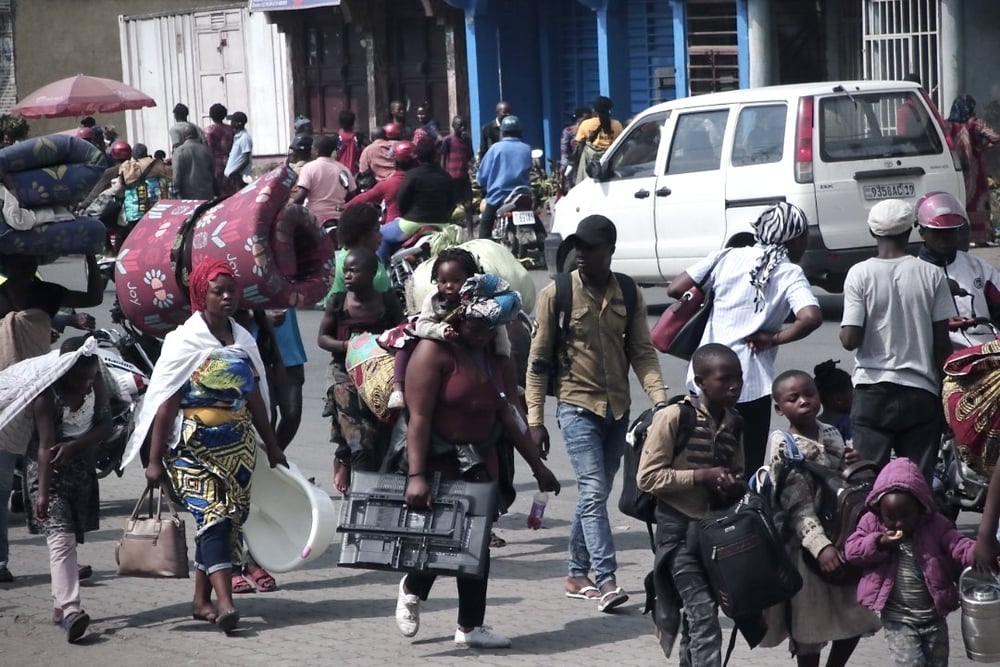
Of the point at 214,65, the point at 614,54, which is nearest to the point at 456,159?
the point at 614,54

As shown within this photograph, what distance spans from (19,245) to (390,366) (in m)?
2.03

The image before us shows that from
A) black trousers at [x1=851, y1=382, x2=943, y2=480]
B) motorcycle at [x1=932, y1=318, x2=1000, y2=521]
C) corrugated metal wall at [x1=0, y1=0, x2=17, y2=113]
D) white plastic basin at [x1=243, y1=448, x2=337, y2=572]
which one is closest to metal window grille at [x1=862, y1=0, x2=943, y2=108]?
motorcycle at [x1=932, y1=318, x2=1000, y2=521]

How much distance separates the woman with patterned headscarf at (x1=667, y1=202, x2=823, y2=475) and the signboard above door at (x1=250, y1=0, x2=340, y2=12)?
20827 millimetres

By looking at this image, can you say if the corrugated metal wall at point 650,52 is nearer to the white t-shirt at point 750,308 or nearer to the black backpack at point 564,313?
the black backpack at point 564,313

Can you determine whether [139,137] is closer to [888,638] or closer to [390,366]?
[390,366]

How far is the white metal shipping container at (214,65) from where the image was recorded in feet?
97.2

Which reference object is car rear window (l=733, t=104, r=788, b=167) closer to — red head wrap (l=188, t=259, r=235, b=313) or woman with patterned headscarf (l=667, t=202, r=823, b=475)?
woman with patterned headscarf (l=667, t=202, r=823, b=475)

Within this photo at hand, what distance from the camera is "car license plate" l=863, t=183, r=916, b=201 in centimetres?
1320

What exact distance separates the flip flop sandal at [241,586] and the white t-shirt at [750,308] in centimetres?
227

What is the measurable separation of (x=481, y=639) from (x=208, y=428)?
1.39 m

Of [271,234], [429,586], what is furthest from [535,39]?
[429,586]

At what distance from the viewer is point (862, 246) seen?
521 inches

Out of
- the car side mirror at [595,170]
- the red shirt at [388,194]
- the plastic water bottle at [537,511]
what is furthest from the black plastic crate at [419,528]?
the car side mirror at [595,170]

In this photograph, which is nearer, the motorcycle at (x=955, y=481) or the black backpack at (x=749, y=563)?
the black backpack at (x=749, y=563)
